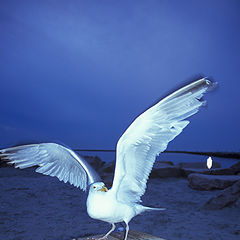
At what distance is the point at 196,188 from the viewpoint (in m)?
8.69

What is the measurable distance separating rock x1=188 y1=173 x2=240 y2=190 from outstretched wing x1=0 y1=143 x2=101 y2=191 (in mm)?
6382

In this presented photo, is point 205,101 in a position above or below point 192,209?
above

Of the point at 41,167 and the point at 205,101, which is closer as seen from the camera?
the point at 205,101

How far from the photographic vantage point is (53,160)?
9.70 feet

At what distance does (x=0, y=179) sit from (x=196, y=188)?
7634 mm

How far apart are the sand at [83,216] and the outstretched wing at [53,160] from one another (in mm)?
2365

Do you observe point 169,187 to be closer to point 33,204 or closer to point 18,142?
point 33,204

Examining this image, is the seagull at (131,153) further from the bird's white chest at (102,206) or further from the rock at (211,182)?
the rock at (211,182)

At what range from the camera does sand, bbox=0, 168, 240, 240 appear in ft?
16.6

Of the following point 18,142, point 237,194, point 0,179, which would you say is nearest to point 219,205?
point 237,194

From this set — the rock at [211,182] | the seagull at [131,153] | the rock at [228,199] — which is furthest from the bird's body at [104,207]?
the rock at [211,182]

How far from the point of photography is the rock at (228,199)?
6.34 m

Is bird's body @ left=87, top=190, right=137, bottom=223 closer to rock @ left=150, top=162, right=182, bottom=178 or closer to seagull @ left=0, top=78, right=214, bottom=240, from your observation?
seagull @ left=0, top=78, right=214, bottom=240

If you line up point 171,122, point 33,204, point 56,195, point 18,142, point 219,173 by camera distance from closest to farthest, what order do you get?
point 171,122 → point 18,142 → point 33,204 → point 56,195 → point 219,173
